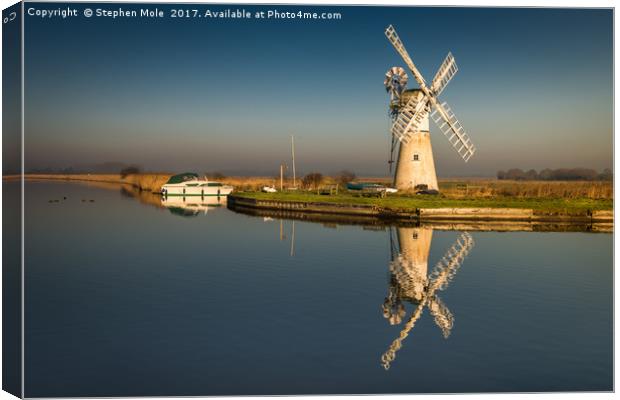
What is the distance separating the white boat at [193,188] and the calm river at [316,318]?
35.2 metres

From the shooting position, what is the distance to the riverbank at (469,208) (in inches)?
1168

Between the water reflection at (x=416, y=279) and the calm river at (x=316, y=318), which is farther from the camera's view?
the water reflection at (x=416, y=279)

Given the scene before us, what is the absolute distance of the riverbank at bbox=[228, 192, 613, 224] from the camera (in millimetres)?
29656

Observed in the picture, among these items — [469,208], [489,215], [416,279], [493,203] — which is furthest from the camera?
[493,203]

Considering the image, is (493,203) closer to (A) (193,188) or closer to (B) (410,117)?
(B) (410,117)

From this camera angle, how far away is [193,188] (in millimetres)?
58156

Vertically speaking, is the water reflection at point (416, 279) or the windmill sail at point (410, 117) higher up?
the windmill sail at point (410, 117)

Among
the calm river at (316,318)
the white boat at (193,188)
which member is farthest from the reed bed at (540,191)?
the white boat at (193,188)

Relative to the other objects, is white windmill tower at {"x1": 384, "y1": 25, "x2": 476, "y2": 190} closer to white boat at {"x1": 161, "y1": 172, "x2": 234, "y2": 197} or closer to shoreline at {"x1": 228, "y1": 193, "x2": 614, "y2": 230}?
shoreline at {"x1": 228, "y1": 193, "x2": 614, "y2": 230}

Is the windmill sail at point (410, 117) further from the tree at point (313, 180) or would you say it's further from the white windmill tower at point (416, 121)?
the tree at point (313, 180)

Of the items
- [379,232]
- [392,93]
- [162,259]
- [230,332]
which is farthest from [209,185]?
[230,332]

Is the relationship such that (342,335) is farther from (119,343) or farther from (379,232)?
(379,232)

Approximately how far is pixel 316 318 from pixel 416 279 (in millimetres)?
4772

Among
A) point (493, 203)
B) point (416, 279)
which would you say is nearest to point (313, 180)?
point (493, 203)
